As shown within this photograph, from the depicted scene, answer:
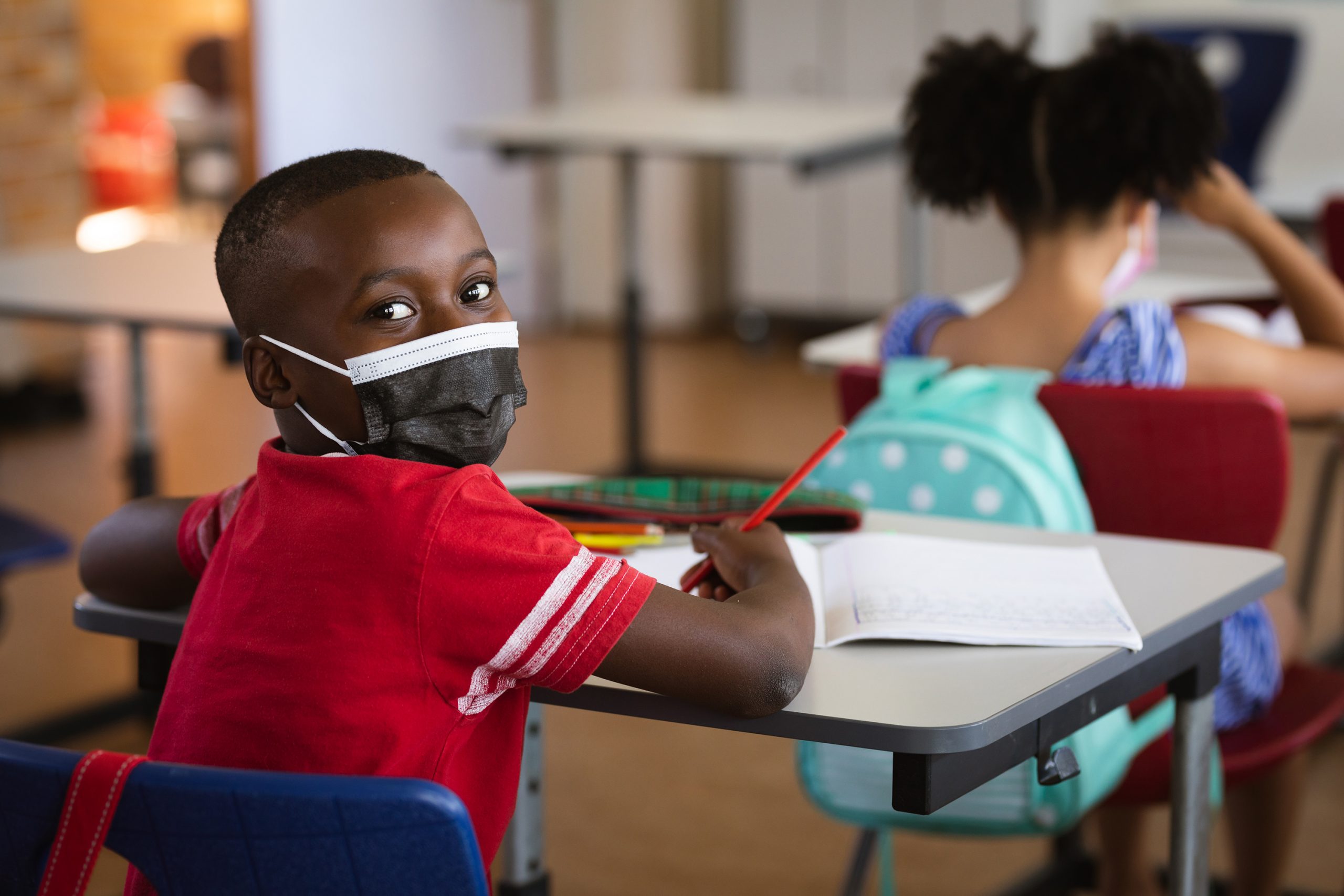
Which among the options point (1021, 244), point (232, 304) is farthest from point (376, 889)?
point (1021, 244)

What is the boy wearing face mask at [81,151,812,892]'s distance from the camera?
0.97 m

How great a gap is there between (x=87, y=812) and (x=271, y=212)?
37 cm

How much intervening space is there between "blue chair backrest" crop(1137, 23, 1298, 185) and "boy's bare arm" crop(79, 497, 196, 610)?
4.45 metres

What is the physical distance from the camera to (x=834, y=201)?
6.05 metres

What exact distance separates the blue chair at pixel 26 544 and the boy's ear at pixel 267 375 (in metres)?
1.46

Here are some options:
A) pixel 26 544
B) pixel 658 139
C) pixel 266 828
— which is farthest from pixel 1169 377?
pixel 658 139

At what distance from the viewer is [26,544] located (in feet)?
7.92

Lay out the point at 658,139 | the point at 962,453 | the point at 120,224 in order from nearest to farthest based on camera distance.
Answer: the point at 962,453, the point at 658,139, the point at 120,224

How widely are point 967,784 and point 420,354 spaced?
0.44m

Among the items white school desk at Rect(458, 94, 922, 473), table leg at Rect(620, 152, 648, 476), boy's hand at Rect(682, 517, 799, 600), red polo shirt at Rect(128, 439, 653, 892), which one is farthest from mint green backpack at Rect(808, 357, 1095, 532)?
table leg at Rect(620, 152, 648, 476)

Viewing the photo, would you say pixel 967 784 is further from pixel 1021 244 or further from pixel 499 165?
pixel 499 165

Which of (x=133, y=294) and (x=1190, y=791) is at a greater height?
(x=133, y=294)

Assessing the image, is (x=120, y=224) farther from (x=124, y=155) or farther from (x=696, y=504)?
(x=696, y=504)

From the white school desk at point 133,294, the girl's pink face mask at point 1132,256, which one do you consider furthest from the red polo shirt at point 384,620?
the white school desk at point 133,294
